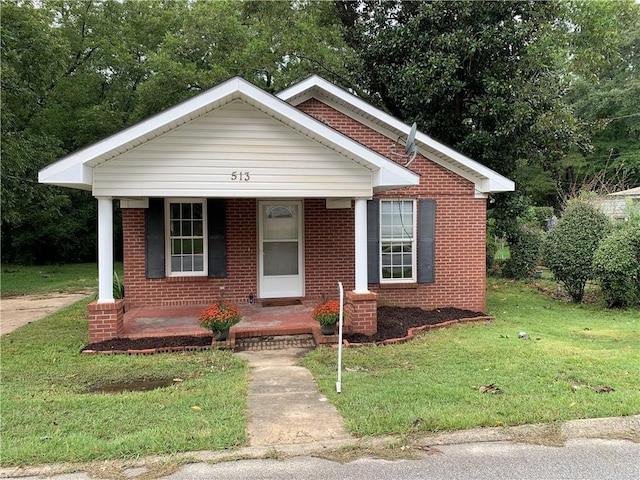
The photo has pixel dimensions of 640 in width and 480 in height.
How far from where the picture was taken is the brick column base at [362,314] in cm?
765

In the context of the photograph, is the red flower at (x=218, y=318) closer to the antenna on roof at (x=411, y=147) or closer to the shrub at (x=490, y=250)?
the antenna on roof at (x=411, y=147)

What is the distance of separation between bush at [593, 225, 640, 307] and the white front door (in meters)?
6.93

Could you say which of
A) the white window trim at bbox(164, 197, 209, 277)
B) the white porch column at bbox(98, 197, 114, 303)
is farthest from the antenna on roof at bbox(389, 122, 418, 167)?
the white porch column at bbox(98, 197, 114, 303)

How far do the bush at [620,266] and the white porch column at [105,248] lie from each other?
10.3 m

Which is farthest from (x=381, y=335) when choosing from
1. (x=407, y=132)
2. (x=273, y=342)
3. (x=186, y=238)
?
(x=186, y=238)

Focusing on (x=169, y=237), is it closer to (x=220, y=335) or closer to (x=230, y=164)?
(x=230, y=164)

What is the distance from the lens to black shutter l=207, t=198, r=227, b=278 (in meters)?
9.66

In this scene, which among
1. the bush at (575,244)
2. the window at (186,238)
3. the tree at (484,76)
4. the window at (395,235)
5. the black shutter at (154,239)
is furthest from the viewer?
the tree at (484,76)

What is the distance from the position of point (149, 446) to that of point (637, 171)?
36.0 m

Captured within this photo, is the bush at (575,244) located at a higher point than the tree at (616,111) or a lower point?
lower

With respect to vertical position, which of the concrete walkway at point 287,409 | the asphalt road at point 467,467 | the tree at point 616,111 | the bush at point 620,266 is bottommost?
the asphalt road at point 467,467

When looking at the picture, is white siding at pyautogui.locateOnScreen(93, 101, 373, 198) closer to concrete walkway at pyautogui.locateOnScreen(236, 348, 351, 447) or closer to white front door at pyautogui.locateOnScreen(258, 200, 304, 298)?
white front door at pyautogui.locateOnScreen(258, 200, 304, 298)

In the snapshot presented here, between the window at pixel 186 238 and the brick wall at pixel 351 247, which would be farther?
the brick wall at pixel 351 247

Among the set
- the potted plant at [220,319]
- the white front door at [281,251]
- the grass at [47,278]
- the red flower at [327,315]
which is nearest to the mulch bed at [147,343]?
the potted plant at [220,319]
